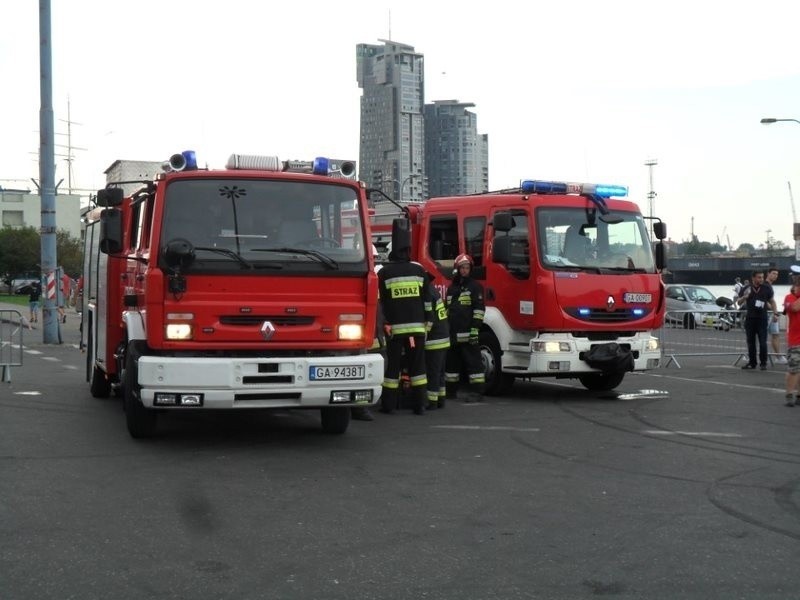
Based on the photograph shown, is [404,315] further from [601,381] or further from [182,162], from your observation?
[601,381]

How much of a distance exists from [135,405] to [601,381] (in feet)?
24.3

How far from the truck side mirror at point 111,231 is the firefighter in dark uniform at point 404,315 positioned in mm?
3125

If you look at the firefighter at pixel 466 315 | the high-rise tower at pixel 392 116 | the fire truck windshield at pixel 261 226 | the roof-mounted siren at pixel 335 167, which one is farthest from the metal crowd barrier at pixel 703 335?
the high-rise tower at pixel 392 116

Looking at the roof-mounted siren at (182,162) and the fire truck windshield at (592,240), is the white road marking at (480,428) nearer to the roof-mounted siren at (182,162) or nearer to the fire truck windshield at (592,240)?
the fire truck windshield at (592,240)

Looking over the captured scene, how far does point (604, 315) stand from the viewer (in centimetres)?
1317

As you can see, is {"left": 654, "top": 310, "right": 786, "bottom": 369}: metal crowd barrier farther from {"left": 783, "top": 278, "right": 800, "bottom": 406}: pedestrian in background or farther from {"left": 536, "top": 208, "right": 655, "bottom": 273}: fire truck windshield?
{"left": 783, "top": 278, "right": 800, "bottom": 406}: pedestrian in background

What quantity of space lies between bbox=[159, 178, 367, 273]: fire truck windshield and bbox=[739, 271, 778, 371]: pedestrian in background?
11281 mm

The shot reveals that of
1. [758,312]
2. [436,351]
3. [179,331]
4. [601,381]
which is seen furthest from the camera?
[758,312]

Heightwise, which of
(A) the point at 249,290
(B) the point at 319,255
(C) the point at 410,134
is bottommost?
(A) the point at 249,290

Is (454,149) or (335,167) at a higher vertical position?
(454,149)

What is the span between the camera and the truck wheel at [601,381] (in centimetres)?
1459

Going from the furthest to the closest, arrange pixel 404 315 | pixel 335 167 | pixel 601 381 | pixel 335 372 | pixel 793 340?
1. pixel 601 381
2. pixel 793 340
3. pixel 404 315
4. pixel 335 167
5. pixel 335 372

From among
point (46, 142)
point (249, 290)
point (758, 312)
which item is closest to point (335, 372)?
point (249, 290)

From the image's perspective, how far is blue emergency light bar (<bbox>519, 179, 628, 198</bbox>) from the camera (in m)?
13.3
